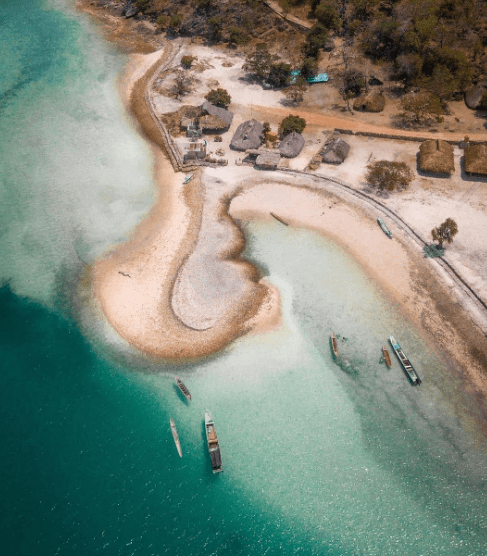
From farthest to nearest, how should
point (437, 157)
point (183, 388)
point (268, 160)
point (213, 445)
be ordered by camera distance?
point (268, 160), point (437, 157), point (183, 388), point (213, 445)

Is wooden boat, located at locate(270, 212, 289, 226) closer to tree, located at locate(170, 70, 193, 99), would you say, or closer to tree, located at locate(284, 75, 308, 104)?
tree, located at locate(284, 75, 308, 104)

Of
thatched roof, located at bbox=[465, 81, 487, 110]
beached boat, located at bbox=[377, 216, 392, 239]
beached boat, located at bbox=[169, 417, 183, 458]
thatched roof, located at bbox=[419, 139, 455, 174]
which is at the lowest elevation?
beached boat, located at bbox=[169, 417, 183, 458]

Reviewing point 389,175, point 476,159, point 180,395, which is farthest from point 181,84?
point 180,395

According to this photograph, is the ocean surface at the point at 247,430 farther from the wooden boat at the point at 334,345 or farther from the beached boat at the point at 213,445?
the beached boat at the point at 213,445

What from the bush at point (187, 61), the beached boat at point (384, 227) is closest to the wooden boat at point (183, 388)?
the beached boat at point (384, 227)

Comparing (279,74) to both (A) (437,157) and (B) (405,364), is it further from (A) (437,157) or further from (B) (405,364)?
(B) (405,364)

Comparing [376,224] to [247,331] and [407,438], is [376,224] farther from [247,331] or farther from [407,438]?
[407,438]

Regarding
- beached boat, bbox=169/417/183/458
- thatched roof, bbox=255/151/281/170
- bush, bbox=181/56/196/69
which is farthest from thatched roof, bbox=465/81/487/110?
beached boat, bbox=169/417/183/458
